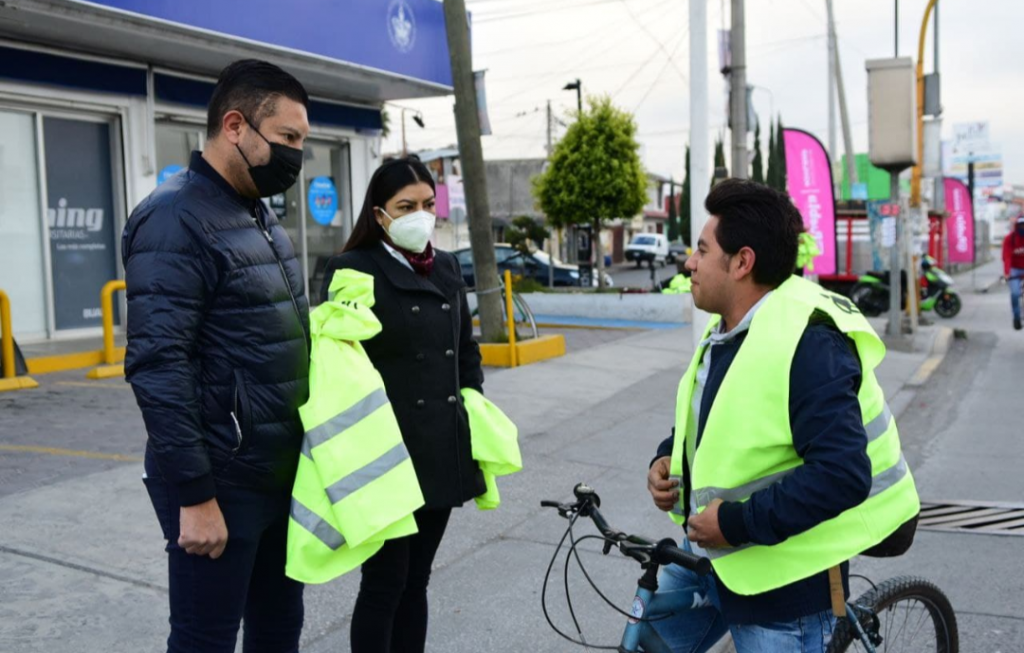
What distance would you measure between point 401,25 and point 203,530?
37.6 feet

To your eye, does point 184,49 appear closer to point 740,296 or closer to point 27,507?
point 27,507

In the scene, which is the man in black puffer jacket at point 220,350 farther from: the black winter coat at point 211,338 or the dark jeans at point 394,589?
the dark jeans at point 394,589

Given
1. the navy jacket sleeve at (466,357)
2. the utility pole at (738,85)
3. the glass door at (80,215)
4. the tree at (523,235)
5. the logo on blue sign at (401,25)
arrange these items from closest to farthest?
the navy jacket sleeve at (466,357)
the glass door at (80,215)
the logo on blue sign at (401,25)
the utility pole at (738,85)
the tree at (523,235)

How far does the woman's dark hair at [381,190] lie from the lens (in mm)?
2986

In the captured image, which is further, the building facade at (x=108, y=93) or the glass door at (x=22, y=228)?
the glass door at (x=22, y=228)

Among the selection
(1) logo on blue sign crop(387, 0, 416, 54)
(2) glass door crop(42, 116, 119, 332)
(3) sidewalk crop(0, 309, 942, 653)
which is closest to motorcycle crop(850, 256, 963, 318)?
(1) logo on blue sign crop(387, 0, 416, 54)

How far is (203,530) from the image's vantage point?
7.21 feet

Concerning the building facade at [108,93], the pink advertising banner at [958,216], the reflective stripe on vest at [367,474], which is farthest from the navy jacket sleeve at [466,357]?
the pink advertising banner at [958,216]

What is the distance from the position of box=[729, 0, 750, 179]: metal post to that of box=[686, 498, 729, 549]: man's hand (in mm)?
11185

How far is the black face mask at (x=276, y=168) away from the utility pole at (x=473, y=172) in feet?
26.6

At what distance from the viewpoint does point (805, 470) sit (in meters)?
1.94

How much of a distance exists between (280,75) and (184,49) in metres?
8.91

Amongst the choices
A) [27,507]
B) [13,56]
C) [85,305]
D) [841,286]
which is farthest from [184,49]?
[841,286]

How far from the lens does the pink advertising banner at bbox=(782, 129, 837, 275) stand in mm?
14164
